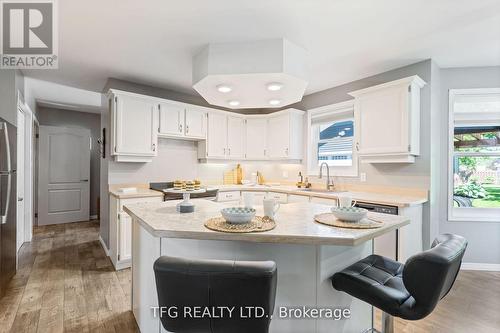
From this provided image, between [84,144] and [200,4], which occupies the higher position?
[200,4]

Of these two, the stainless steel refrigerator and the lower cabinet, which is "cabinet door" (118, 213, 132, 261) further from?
the stainless steel refrigerator

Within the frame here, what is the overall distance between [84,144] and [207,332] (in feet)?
19.8

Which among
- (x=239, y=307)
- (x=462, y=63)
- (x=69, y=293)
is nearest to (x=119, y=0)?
(x=239, y=307)

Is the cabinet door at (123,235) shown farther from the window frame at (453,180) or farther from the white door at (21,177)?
the window frame at (453,180)

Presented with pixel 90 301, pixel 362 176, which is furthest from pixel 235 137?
pixel 90 301

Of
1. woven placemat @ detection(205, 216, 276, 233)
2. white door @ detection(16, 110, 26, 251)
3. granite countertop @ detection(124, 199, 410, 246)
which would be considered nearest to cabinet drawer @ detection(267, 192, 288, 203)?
granite countertop @ detection(124, 199, 410, 246)

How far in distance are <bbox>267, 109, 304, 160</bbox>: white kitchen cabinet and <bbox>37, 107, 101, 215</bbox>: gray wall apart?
4.29 meters

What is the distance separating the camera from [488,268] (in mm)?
3055

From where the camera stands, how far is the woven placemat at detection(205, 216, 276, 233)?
4.42ft

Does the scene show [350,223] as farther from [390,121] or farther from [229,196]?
[229,196]

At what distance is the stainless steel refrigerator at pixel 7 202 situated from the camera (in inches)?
94.0

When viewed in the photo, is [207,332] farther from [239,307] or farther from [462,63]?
[462,63]

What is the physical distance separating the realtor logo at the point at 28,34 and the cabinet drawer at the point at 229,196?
2675mm

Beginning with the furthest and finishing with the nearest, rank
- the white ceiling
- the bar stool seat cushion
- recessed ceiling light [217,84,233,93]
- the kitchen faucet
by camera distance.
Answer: the kitchen faucet
recessed ceiling light [217,84,233,93]
the white ceiling
the bar stool seat cushion
